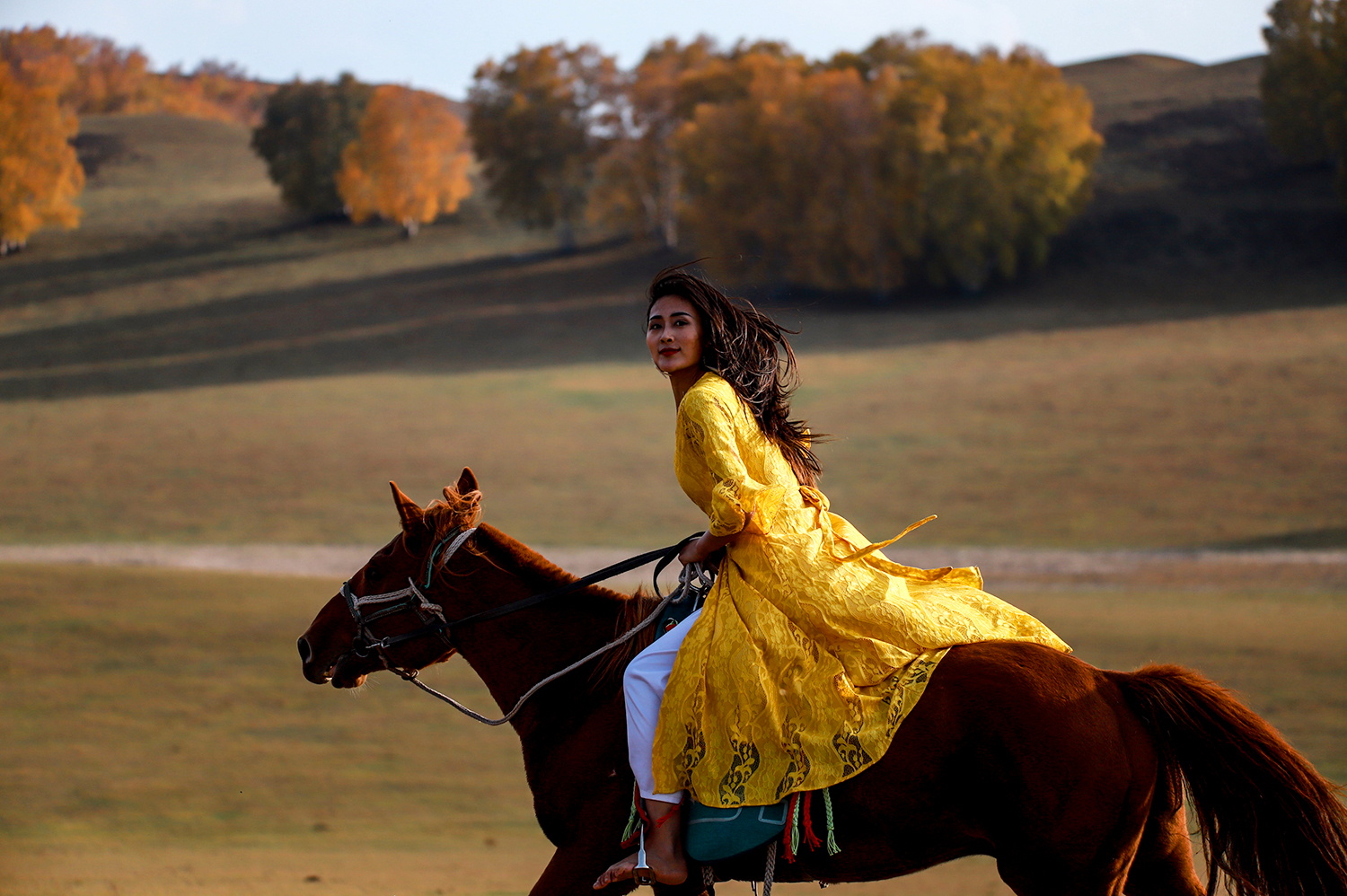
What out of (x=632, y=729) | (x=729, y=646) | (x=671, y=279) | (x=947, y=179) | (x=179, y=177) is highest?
(x=179, y=177)

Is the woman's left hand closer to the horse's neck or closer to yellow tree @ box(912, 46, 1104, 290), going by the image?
the horse's neck

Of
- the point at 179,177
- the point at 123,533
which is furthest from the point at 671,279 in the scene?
the point at 179,177

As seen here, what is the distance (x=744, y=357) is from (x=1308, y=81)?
46757 mm

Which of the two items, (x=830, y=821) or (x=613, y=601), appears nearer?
(x=830, y=821)

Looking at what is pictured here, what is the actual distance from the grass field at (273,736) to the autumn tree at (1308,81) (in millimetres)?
33169

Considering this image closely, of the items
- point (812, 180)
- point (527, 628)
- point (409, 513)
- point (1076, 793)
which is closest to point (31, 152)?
point (812, 180)

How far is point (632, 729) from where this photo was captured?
10.9 feet

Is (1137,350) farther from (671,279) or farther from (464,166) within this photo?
(464,166)

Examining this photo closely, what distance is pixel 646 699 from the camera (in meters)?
3.31

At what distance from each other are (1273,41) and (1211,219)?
6.99 m

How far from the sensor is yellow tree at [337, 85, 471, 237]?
4928 centimetres

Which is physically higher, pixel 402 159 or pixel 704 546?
pixel 402 159

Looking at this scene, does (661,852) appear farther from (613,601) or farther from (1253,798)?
(1253,798)

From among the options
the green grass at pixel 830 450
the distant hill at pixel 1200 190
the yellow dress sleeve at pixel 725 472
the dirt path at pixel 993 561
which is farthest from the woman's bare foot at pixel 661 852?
the distant hill at pixel 1200 190
